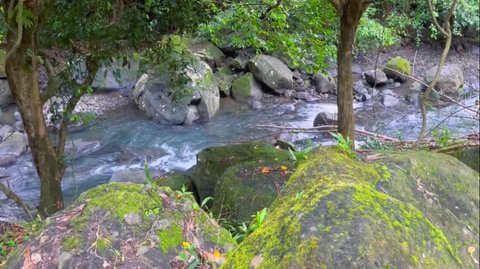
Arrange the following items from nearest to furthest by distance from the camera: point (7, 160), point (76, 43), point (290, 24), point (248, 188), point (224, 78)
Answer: point (248, 188) → point (76, 43) → point (290, 24) → point (7, 160) → point (224, 78)

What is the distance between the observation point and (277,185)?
4.00 m

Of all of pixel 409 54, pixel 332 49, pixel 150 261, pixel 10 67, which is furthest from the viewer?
pixel 409 54

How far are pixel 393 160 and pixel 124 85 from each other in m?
12.7

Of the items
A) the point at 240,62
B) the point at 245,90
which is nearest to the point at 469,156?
the point at 245,90

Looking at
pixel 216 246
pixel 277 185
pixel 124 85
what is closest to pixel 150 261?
pixel 216 246

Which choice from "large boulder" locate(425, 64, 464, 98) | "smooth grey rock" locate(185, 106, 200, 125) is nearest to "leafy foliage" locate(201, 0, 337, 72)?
"smooth grey rock" locate(185, 106, 200, 125)

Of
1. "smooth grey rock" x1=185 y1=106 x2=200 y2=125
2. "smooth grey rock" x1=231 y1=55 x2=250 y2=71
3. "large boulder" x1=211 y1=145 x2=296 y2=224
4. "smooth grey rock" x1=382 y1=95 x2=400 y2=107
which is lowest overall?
"smooth grey rock" x1=382 y1=95 x2=400 y2=107

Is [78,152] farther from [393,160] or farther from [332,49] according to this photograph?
[393,160]

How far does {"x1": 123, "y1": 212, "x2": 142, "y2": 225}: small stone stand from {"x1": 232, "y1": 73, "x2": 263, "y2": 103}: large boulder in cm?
1124

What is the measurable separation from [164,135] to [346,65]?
7.42 meters

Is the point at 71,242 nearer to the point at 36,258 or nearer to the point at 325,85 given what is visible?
the point at 36,258

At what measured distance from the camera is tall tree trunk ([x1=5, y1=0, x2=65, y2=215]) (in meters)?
3.86

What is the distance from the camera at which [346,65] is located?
13.9 feet

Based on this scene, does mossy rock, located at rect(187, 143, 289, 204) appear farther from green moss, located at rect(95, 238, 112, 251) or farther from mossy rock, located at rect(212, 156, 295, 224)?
green moss, located at rect(95, 238, 112, 251)
